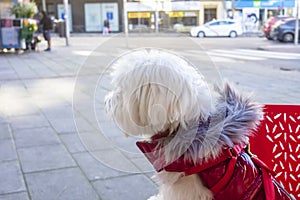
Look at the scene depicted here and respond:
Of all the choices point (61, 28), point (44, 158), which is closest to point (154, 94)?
point (44, 158)

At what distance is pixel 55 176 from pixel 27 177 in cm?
25

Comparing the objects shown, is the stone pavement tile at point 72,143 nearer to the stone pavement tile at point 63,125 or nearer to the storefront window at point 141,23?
the stone pavement tile at point 63,125

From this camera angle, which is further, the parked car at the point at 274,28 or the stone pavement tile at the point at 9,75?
the parked car at the point at 274,28

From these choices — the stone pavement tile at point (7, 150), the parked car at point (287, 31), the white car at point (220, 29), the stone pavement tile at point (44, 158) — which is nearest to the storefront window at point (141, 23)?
the stone pavement tile at point (44, 158)

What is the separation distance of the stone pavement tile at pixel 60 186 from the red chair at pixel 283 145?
1369 mm

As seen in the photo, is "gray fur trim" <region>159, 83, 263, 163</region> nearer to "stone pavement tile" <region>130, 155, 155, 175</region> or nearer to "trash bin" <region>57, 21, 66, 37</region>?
"stone pavement tile" <region>130, 155, 155, 175</region>

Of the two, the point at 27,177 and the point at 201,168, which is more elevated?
the point at 201,168

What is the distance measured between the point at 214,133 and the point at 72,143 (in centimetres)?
293

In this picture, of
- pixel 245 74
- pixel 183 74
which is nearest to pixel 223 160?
pixel 183 74

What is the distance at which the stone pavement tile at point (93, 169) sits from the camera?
145 inches

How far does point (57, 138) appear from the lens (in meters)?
4.86

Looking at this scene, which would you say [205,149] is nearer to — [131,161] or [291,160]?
[291,160]

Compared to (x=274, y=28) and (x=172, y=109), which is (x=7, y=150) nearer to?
(x=172, y=109)

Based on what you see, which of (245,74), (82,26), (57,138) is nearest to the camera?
(57,138)
